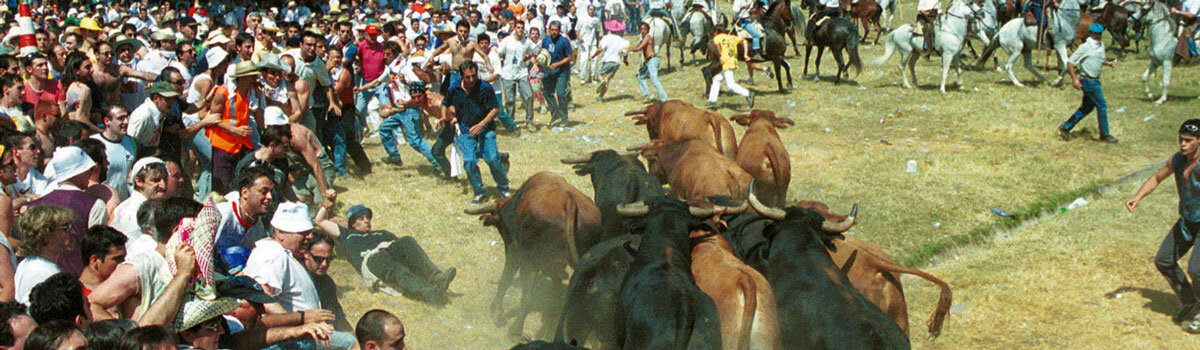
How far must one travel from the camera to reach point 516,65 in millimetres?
13727

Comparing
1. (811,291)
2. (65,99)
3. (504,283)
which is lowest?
(504,283)

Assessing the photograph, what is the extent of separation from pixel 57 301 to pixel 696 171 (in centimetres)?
534

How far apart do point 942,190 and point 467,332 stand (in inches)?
230

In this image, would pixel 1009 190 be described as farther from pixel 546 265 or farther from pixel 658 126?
pixel 546 265

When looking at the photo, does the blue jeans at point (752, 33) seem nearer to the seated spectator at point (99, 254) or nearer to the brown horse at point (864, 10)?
the brown horse at point (864, 10)

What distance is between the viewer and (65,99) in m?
8.44

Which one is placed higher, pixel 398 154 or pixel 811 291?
pixel 811 291

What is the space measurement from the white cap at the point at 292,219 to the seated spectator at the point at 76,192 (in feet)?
3.93

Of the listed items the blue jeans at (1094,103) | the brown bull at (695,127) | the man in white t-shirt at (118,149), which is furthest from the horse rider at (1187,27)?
the man in white t-shirt at (118,149)

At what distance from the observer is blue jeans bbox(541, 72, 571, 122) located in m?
14.2

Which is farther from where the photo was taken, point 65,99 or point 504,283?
point 65,99

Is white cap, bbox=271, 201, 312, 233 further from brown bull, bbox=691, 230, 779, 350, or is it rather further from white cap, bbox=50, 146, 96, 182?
brown bull, bbox=691, 230, 779, 350

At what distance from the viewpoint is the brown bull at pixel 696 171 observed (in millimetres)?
7977

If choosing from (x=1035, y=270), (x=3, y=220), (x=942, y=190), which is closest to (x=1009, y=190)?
(x=942, y=190)
